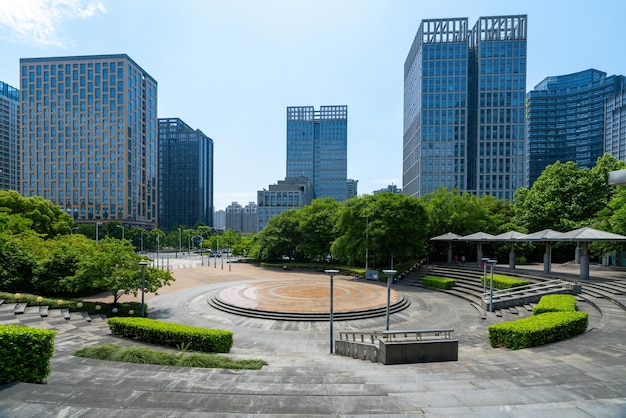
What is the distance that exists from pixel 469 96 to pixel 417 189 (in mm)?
33811

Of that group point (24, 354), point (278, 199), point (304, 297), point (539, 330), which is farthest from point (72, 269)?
point (278, 199)

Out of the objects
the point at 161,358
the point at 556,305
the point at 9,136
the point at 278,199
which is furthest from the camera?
the point at 9,136

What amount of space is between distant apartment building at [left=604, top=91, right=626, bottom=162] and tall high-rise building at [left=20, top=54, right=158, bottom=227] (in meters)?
169

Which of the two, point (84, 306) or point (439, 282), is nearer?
point (84, 306)

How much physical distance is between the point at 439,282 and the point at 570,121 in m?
157

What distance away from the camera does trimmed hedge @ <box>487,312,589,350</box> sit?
11547mm

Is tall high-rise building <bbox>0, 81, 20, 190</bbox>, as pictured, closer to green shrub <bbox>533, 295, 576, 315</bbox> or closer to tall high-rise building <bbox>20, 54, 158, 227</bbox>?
tall high-rise building <bbox>20, 54, 158, 227</bbox>

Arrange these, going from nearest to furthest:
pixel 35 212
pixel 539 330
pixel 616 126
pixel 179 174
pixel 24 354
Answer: pixel 24 354 → pixel 539 330 → pixel 35 212 → pixel 616 126 → pixel 179 174

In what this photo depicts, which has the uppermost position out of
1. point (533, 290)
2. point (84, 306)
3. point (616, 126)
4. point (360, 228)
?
point (616, 126)

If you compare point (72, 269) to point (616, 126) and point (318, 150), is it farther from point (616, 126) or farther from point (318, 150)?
→ point (616, 126)

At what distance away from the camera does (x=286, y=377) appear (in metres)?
8.44

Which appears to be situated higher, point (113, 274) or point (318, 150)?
point (318, 150)

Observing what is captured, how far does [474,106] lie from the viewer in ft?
304

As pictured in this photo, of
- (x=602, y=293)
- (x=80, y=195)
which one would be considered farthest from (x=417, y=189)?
(x=80, y=195)
